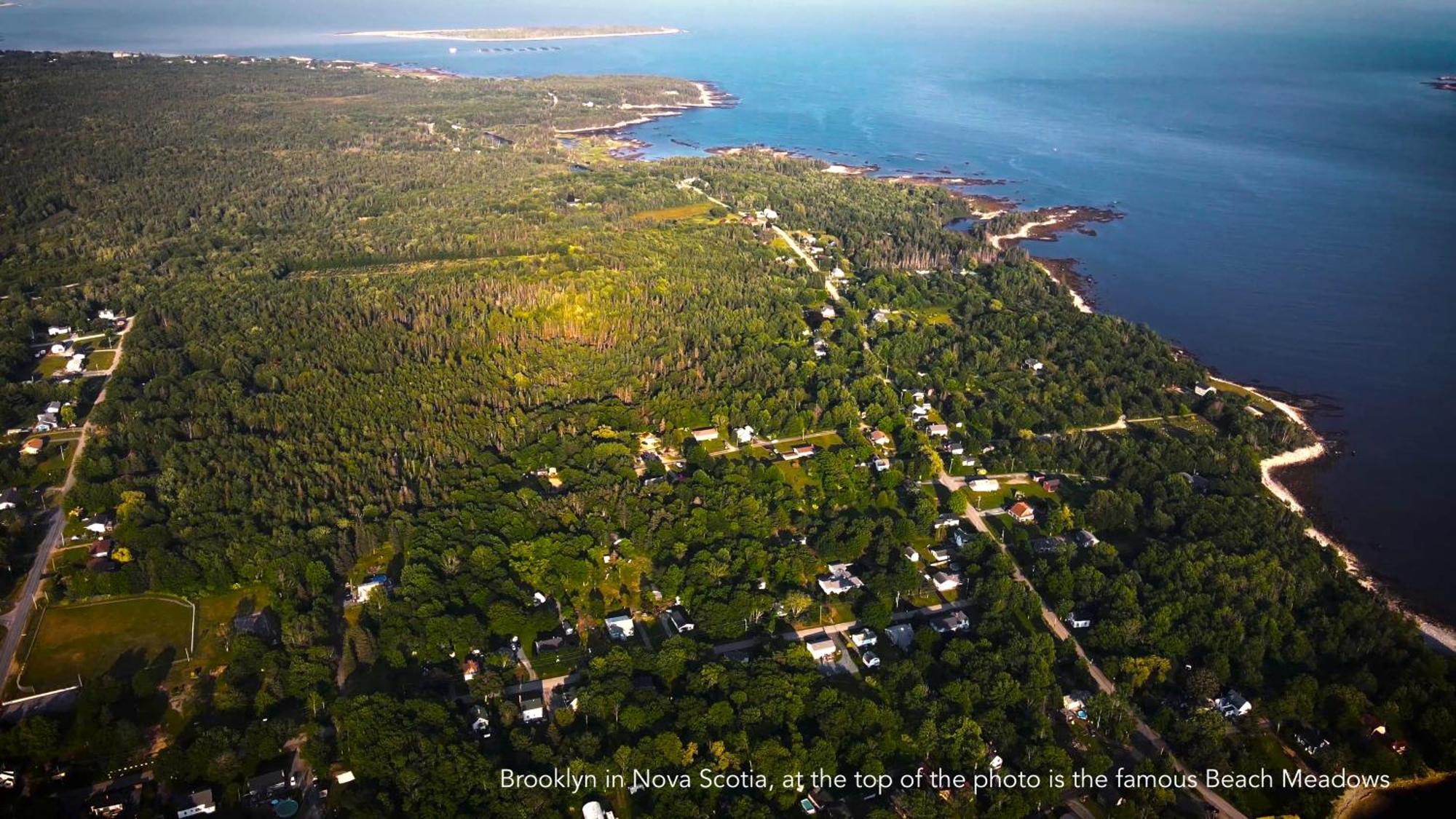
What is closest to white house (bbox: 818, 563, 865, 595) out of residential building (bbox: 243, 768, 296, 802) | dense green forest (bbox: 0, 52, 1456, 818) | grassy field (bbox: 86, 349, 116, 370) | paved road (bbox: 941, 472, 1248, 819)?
dense green forest (bbox: 0, 52, 1456, 818)

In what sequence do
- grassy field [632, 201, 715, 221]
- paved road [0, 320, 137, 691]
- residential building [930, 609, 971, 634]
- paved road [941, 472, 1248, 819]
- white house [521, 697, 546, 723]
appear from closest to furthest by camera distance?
paved road [941, 472, 1248, 819] → white house [521, 697, 546, 723] → paved road [0, 320, 137, 691] → residential building [930, 609, 971, 634] → grassy field [632, 201, 715, 221]

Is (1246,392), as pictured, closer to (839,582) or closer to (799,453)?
(799,453)

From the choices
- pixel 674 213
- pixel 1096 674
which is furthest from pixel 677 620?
pixel 674 213

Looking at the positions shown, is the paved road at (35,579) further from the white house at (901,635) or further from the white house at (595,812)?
the white house at (901,635)

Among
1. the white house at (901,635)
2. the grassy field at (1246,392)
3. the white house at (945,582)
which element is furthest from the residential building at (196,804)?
the grassy field at (1246,392)

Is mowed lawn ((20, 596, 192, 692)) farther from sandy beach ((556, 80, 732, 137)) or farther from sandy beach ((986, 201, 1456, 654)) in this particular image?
sandy beach ((556, 80, 732, 137))

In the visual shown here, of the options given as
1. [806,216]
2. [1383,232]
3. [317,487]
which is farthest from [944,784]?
[1383,232]
